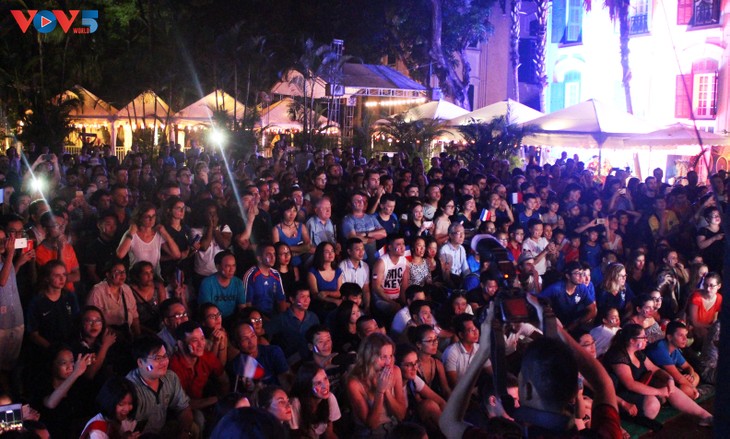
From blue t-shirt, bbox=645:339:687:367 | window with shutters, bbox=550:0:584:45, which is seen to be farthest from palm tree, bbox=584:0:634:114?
blue t-shirt, bbox=645:339:687:367

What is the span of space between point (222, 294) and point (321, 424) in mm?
2096

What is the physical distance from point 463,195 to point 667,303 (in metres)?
3.08

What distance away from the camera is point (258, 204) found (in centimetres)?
887

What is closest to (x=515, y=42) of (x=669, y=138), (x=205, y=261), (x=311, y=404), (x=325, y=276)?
(x=669, y=138)

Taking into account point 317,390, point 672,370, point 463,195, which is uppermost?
point 463,195

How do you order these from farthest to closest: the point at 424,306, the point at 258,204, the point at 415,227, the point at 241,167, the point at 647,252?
1. the point at 241,167
2. the point at 647,252
3. the point at 415,227
4. the point at 258,204
5. the point at 424,306

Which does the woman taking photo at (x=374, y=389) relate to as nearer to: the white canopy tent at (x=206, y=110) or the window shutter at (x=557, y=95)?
the white canopy tent at (x=206, y=110)

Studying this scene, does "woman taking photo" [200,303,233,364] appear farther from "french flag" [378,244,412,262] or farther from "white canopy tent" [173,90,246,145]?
"white canopy tent" [173,90,246,145]

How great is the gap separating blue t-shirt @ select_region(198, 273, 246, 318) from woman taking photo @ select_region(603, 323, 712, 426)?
318cm

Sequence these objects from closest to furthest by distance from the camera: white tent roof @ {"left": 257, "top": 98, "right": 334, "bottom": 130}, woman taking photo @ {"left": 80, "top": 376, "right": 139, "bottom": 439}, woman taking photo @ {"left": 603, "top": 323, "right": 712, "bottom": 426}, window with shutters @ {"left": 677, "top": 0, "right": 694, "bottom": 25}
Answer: woman taking photo @ {"left": 80, "top": 376, "right": 139, "bottom": 439}, woman taking photo @ {"left": 603, "top": 323, "right": 712, "bottom": 426}, white tent roof @ {"left": 257, "top": 98, "right": 334, "bottom": 130}, window with shutters @ {"left": 677, "top": 0, "right": 694, "bottom": 25}

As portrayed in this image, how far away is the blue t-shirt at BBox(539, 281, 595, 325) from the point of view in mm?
8555

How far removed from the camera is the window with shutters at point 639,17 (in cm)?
2534

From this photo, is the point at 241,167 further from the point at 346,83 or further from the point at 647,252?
the point at 346,83

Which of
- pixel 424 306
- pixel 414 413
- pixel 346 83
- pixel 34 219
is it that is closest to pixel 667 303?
pixel 424 306
